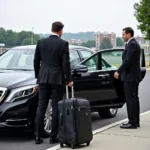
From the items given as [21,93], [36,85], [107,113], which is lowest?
[107,113]

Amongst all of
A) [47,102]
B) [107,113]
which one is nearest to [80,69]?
[47,102]

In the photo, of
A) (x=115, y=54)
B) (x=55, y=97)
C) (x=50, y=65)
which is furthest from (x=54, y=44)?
(x=115, y=54)

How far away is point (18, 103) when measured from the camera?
7.31 m

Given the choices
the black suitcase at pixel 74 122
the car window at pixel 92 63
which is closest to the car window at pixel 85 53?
the car window at pixel 92 63

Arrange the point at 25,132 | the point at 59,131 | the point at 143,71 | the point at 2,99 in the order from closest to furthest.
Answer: the point at 59,131
the point at 2,99
the point at 25,132
the point at 143,71

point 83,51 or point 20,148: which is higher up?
point 83,51

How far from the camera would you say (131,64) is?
323 inches

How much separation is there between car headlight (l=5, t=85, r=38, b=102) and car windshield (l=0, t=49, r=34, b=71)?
0.89 metres

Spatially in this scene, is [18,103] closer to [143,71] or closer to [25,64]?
[25,64]

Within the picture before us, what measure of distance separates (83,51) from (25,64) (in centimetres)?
154

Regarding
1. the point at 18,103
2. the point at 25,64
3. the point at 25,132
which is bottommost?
the point at 25,132

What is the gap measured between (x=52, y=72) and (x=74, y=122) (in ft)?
2.88

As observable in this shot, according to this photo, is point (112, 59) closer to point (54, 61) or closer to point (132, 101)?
point (132, 101)

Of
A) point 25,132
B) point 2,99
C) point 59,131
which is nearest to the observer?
point 59,131
